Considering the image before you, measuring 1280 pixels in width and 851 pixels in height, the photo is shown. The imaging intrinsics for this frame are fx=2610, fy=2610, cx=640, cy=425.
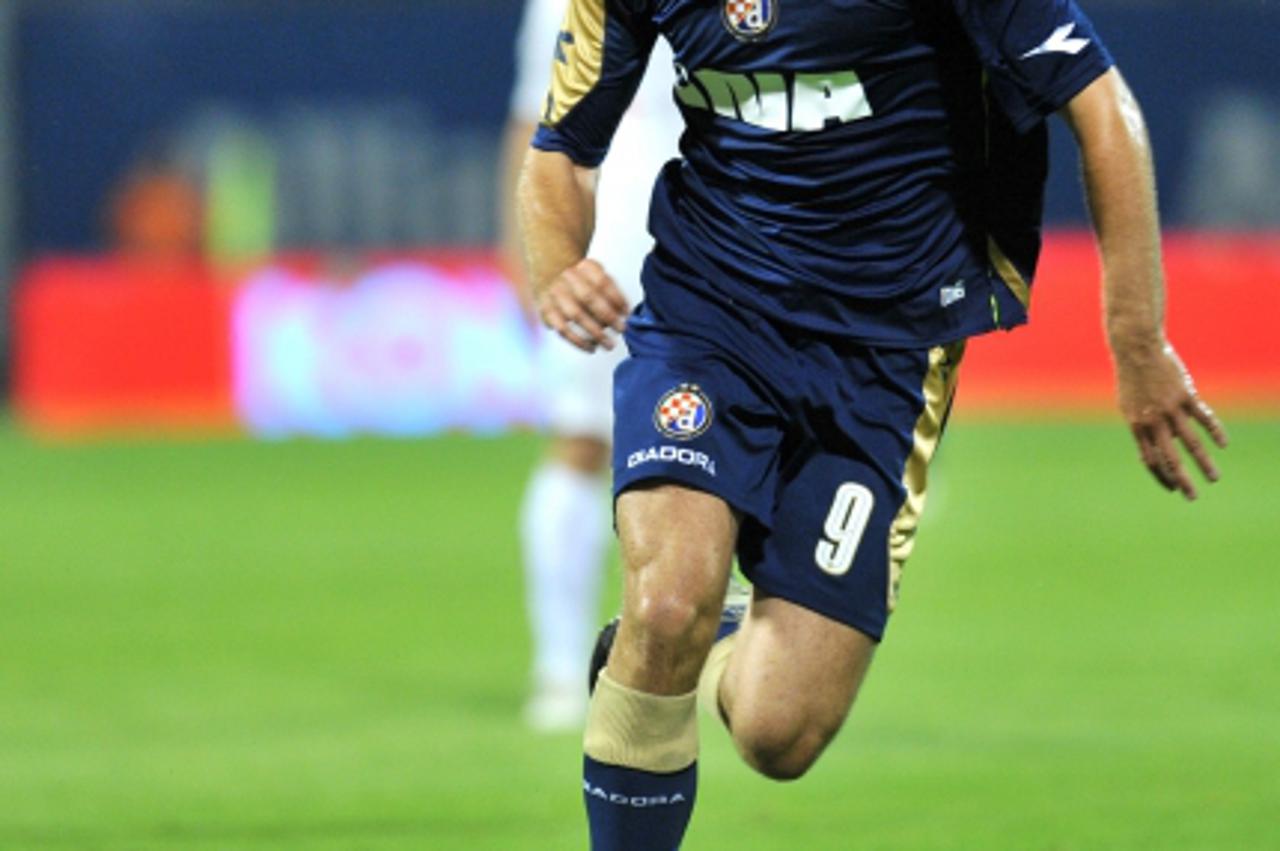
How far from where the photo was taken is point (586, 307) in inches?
195

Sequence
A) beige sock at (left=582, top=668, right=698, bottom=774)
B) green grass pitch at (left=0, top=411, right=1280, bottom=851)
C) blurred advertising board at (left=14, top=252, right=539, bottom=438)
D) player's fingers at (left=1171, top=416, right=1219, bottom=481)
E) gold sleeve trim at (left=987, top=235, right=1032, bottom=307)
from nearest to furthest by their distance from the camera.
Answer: player's fingers at (left=1171, top=416, right=1219, bottom=481)
beige sock at (left=582, top=668, right=698, bottom=774)
gold sleeve trim at (left=987, top=235, right=1032, bottom=307)
green grass pitch at (left=0, top=411, right=1280, bottom=851)
blurred advertising board at (left=14, top=252, right=539, bottom=438)

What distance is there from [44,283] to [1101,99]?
14.3 meters

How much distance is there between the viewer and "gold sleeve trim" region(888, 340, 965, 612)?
5195 mm

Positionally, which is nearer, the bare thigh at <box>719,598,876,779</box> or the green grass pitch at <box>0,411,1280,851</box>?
the bare thigh at <box>719,598,876,779</box>

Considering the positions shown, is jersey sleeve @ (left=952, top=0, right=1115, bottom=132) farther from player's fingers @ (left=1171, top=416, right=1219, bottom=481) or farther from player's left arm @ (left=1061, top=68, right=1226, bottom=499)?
player's fingers @ (left=1171, top=416, right=1219, bottom=481)

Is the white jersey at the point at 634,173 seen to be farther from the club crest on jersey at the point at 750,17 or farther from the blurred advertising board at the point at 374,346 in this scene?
the blurred advertising board at the point at 374,346

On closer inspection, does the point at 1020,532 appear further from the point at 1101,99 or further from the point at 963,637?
the point at 1101,99

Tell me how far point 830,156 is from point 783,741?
114 cm

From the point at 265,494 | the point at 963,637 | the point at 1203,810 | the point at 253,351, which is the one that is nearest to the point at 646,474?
the point at 1203,810

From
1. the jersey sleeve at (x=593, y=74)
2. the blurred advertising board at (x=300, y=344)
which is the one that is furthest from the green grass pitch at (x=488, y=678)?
the blurred advertising board at (x=300, y=344)

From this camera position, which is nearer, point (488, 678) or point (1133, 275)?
point (1133, 275)

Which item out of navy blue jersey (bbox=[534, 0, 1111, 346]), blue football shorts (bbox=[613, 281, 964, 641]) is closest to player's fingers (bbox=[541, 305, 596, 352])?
blue football shorts (bbox=[613, 281, 964, 641])

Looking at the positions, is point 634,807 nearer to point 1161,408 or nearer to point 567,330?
point 567,330

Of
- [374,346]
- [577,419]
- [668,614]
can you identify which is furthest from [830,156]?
[374,346]
